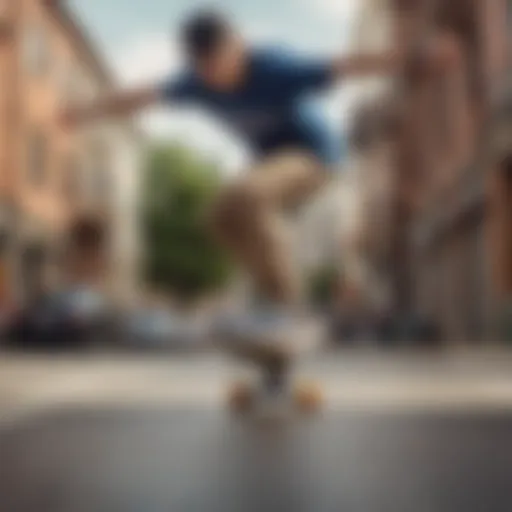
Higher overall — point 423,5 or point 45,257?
point 423,5

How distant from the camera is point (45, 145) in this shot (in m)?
1.81

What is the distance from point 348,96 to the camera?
1790mm

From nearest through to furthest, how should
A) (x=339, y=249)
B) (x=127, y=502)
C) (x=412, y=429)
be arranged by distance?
(x=127, y=502), (x=412, y=429), (x=339, y=249)

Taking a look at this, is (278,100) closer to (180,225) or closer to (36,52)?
(180,225)

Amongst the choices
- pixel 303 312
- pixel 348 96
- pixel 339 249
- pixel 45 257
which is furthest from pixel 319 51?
pixel 45 257

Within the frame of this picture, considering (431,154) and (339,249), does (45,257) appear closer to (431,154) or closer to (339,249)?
(339,249)

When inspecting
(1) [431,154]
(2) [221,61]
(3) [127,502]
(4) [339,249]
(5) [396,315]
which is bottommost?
(3) [127,502]

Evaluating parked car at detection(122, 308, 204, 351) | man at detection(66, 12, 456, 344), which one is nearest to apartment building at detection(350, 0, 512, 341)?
man at detection(66, 12, 456, 344)

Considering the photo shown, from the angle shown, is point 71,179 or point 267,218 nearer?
point 267,218

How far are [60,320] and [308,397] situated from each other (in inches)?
18.7

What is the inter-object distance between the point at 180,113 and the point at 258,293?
1.22 ft

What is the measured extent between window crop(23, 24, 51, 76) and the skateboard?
0.63 meters

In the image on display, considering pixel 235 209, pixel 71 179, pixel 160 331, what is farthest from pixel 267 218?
pixel 71 179

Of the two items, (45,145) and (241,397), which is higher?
(45,145)
